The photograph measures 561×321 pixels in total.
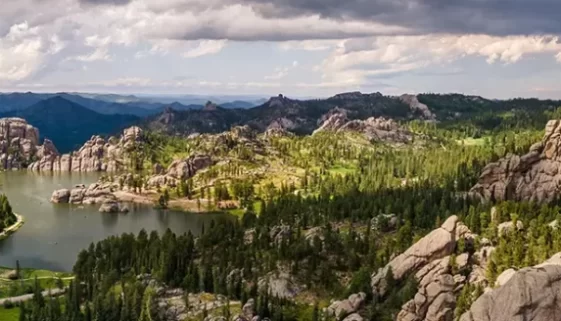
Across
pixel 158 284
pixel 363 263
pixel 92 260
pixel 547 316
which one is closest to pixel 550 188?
pixel 363 263

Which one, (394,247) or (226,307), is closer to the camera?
(226,307)

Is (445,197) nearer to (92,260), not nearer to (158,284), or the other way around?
(158,284)

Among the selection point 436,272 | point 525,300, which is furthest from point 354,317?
point 525,300

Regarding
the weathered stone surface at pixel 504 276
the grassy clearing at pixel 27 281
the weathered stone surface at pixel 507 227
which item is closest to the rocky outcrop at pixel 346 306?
the weathered stone surface at pixel 504 276

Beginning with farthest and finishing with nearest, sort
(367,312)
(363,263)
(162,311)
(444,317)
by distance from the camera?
(363,263), (162,311), (367,312), (444,317)

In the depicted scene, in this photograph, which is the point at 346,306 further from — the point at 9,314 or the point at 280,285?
the point at 9,314

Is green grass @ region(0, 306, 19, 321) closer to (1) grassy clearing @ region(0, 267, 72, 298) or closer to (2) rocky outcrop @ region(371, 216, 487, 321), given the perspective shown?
(1) grassy clearing @ region(0, 267, 72, 298)
